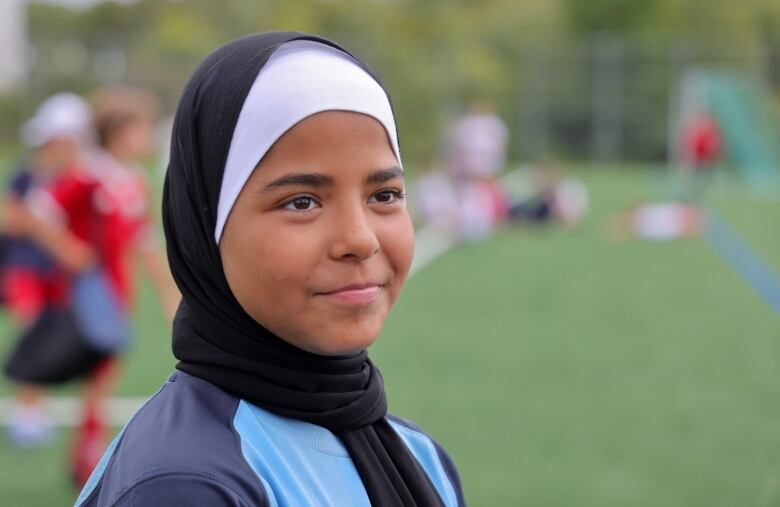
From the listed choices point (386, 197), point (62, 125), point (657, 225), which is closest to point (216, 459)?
point (386, 197)

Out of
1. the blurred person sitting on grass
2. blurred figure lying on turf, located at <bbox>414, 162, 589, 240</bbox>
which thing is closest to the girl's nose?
the blurred person sitting on grass

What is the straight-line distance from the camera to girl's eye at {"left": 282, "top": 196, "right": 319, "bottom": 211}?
5.28 feet

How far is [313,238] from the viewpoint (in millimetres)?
1599

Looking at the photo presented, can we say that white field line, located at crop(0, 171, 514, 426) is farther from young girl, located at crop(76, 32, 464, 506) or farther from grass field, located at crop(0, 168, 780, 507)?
young girl, located at crop(76, 32, 464, 506)

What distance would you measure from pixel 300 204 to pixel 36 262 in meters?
5.18

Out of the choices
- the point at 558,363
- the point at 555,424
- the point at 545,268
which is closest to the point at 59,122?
the point at 555,424

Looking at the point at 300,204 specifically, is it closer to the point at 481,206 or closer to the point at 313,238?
the point at 313,238

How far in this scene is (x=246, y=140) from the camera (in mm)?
1620

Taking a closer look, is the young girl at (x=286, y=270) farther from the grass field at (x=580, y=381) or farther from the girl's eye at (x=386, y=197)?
A: the grass field at (x=580, y=381)

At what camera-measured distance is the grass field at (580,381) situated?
569cm

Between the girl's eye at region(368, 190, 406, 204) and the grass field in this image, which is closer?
the girl's eye at region(368, 190, 406, 204)

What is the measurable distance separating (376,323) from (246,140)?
0.31 m

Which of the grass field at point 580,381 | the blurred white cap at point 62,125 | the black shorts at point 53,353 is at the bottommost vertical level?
the grass field at point 580,381

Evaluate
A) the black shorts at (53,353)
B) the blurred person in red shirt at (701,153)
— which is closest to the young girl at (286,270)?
the black shorts at (53,353)
